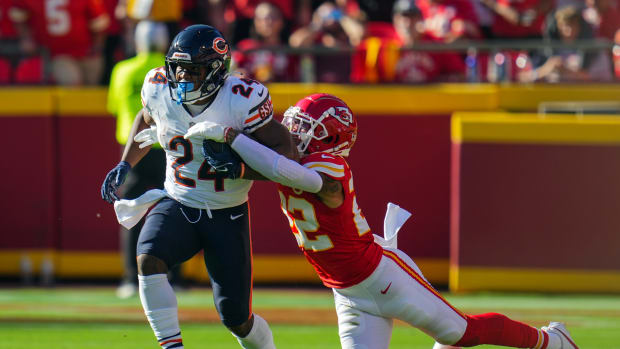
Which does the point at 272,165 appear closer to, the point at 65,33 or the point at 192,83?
the point at 192,83

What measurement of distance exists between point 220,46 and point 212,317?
9.56ft

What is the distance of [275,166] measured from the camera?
14.1 ft

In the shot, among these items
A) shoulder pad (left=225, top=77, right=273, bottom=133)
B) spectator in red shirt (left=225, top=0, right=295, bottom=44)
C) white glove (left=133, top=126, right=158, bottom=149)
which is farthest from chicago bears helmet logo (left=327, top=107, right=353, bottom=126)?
spectator in red shirt (left=225, top=0, right=295, bottom=44)

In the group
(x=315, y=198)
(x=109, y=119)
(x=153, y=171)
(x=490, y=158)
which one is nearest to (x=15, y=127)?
(x=109, y=119)

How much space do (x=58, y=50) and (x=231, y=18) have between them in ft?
5.34

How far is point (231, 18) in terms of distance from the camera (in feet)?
32.6

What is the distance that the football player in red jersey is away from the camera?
4.41 meters

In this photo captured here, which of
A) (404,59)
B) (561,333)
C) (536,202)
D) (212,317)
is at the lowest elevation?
(212,317)

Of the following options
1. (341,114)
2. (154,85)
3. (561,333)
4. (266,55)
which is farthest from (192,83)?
(266,55)

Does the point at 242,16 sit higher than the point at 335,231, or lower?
higher

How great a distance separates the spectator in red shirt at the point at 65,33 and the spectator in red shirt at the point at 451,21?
9.52ft

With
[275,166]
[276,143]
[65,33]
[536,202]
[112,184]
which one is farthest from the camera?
[65,33]

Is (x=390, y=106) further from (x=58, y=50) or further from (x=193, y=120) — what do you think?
(x=193, y=120)

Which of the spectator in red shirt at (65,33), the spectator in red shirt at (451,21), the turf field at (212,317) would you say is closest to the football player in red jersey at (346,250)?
the turf field at (212,317)
